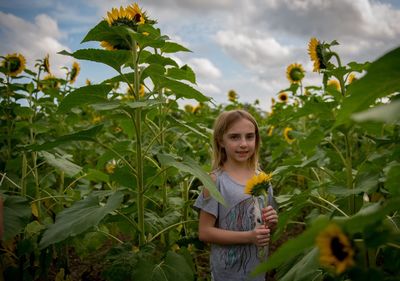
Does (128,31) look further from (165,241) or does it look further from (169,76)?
(165,241)

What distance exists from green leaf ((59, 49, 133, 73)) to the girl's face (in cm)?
73

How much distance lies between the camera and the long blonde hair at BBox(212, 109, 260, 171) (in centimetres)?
210

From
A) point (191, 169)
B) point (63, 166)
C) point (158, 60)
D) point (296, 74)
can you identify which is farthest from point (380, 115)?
point (296, 74)

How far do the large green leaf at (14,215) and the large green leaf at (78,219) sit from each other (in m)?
0.28

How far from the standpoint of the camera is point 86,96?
154 centimetres

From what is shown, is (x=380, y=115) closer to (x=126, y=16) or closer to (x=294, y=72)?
(x=126, y=16)

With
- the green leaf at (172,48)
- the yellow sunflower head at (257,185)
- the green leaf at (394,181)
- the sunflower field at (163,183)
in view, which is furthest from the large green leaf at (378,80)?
the green leaf at (172,48)

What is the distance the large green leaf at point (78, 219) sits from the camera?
54.3 inches

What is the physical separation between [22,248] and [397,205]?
1.79 metres

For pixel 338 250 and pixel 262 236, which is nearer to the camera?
pixel 338 250

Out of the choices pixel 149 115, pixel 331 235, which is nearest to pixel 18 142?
pixel 149 115

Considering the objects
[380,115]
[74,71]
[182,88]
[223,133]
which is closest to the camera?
[380,115]

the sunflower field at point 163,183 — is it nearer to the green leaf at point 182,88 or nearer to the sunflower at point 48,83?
the green leaf at point 182,88

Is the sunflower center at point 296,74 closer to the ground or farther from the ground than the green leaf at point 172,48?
farther from the ground
